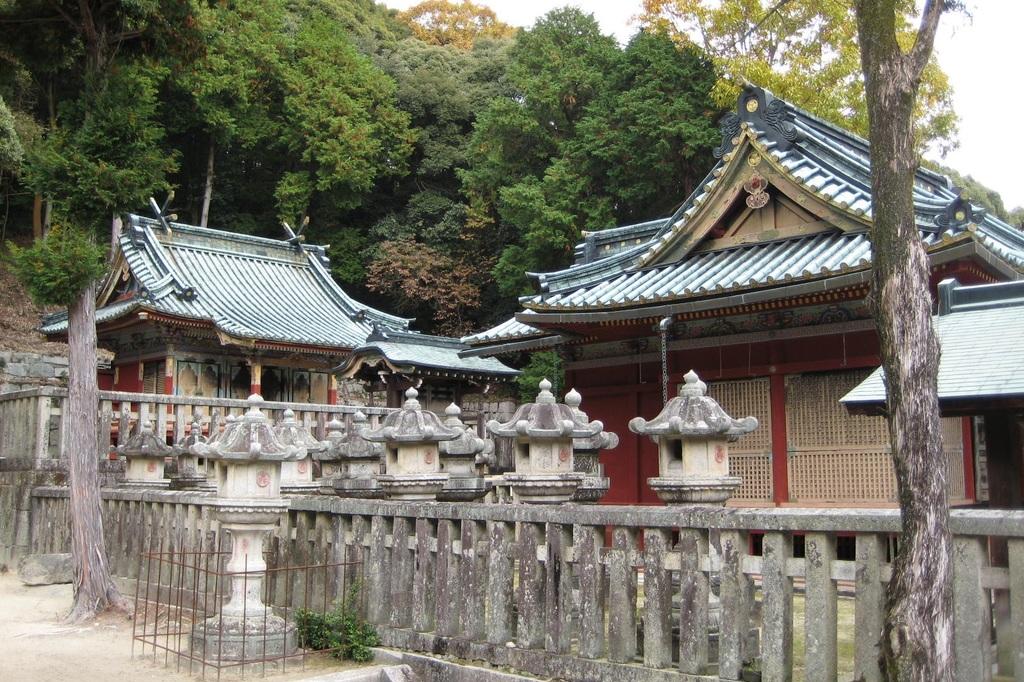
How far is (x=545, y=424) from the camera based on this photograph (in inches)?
325

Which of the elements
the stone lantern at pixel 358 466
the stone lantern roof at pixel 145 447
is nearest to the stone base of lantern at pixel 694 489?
the stone lantern at pixel 358 466

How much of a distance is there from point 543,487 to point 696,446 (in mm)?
1468

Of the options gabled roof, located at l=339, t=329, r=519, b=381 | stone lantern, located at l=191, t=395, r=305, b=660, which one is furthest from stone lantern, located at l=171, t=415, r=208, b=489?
gabled roof, located at l=339, t=329, r=519, b=381

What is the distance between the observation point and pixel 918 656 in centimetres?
462

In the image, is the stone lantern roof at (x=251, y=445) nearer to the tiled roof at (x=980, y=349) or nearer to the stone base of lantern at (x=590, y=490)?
the stone base of lantern at (x=590, y=490)

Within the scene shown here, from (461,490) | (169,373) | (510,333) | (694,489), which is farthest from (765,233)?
(169,373)

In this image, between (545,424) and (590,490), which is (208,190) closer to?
(590,490)

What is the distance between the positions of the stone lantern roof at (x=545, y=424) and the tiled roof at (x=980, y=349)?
2.60 meters

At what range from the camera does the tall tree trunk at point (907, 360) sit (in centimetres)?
468

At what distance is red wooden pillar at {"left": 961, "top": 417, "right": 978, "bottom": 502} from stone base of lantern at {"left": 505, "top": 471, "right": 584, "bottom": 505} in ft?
21.4

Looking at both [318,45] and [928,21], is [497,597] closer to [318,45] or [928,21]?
[928,21]

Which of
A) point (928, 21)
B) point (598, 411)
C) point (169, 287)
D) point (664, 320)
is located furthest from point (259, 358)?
point (928, 21)

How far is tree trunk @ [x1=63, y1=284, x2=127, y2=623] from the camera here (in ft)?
34.9

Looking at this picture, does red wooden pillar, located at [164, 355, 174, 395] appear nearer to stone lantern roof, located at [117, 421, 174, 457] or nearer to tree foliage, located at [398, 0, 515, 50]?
stone lantern roof, located at [117, 421, 174, 457]
